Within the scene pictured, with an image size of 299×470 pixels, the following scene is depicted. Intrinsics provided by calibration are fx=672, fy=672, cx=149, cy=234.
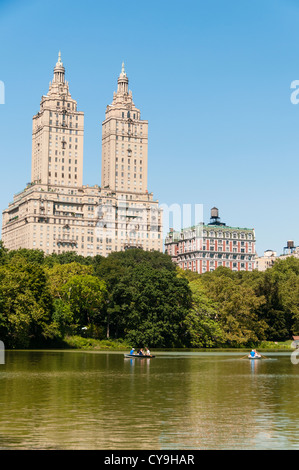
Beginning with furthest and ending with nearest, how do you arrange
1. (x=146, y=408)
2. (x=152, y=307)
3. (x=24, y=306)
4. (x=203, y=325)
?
1. (x=203, y=325)
2. (x=152, y=307)
3. (x=24, y=306)
4. (x=146, y=408)

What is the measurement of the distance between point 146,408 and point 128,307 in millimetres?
71044

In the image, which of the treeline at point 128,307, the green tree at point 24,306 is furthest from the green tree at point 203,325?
the green tree at point 24,306

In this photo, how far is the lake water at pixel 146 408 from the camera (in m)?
26.7

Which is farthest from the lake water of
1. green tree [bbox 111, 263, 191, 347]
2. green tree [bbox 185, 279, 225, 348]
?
green tree [bbox 185, 279, 225, 348]

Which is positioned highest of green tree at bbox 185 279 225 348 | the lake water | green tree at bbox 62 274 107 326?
green tree at bbox 62 274 107 326

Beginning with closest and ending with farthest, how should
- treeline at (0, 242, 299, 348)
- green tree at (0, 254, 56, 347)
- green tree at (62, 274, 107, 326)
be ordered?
1. green tree at (0, 254, 56, 347)
2. treeline at (0, 242, 299, 348)
3. green tree at (62, 274, 107, 326)

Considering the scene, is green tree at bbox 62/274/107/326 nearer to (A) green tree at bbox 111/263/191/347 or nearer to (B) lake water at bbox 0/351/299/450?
(A) green tree at bbox 111/263/191/347

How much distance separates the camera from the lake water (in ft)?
87.6

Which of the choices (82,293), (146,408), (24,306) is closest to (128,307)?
A: (82,293)

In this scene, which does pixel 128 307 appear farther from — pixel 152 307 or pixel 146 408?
pixel 146 408

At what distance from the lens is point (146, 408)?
36.1 metres

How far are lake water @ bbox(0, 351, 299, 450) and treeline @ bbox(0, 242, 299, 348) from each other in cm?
2832

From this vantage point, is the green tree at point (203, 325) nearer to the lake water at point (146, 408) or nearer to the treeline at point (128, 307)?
the treeline at point (128, 307)
